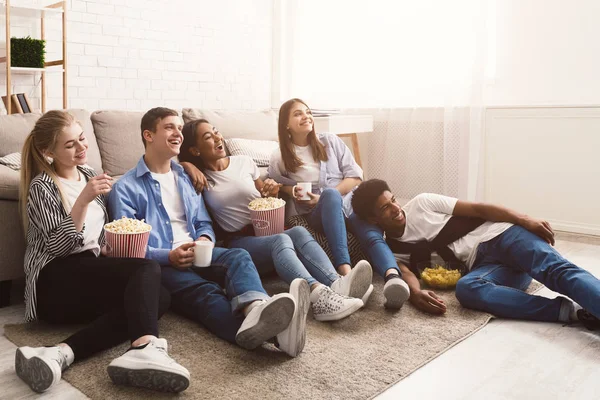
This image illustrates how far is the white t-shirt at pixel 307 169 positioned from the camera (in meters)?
3.01

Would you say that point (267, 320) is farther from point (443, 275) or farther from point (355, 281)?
point (443, 275)

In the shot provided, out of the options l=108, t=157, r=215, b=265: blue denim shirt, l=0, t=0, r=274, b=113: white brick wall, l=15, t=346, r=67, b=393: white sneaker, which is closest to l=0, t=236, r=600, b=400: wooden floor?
l=15, t=346, r=67, b=393: white sneaker

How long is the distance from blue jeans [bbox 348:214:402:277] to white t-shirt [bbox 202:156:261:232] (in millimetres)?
499

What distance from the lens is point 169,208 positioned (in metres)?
2.35

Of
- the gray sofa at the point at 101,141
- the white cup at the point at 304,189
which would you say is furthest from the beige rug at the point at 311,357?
the white cup at the point at 304,189

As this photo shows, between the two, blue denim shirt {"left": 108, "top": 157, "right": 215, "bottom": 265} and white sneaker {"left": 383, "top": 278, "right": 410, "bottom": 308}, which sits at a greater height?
blue denim shirt {"left": 108, "top": 157, "right": 215, "bottom": 265}

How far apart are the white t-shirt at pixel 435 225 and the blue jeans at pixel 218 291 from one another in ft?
2.92

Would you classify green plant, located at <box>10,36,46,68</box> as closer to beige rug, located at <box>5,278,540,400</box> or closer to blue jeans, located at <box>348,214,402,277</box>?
beige rug, located at <box>5,278,540,400</box>

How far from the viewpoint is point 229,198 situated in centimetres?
265

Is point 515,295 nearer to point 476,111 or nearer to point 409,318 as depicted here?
point 409,318

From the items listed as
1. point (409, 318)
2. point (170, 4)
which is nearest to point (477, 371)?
point (409, 318)

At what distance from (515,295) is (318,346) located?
0.83 m

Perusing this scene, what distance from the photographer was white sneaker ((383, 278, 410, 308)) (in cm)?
222

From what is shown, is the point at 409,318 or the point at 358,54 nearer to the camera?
the point at 409,318
